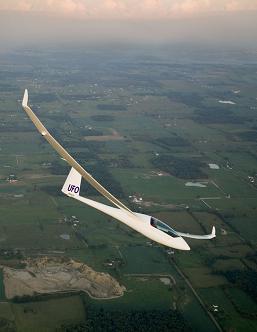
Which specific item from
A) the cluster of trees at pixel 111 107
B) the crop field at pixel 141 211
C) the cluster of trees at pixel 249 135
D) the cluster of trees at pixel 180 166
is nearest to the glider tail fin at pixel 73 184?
the crop field at pixel 141 211

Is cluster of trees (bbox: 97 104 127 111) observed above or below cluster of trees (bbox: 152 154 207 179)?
above

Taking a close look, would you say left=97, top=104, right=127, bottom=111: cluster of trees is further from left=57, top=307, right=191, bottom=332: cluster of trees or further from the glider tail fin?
the glider tail fin

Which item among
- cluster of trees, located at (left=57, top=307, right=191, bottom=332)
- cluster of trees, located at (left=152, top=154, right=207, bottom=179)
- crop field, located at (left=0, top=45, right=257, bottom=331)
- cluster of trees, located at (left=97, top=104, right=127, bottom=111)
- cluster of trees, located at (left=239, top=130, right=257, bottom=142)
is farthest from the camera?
cluster of trees, located at (left=97, top=104, right=127, bottom=111)

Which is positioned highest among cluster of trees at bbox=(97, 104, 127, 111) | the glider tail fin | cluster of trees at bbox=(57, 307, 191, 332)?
the glider tail fin

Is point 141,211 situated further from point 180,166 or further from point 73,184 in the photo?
point 73,184

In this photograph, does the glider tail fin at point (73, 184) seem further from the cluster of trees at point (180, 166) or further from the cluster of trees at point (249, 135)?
the cluster of trees at point (249, 135)

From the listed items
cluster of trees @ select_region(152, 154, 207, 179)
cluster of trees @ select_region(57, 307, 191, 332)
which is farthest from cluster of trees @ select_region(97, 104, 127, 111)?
cluster of trees @ select_region(57, 307, 191, 332)
